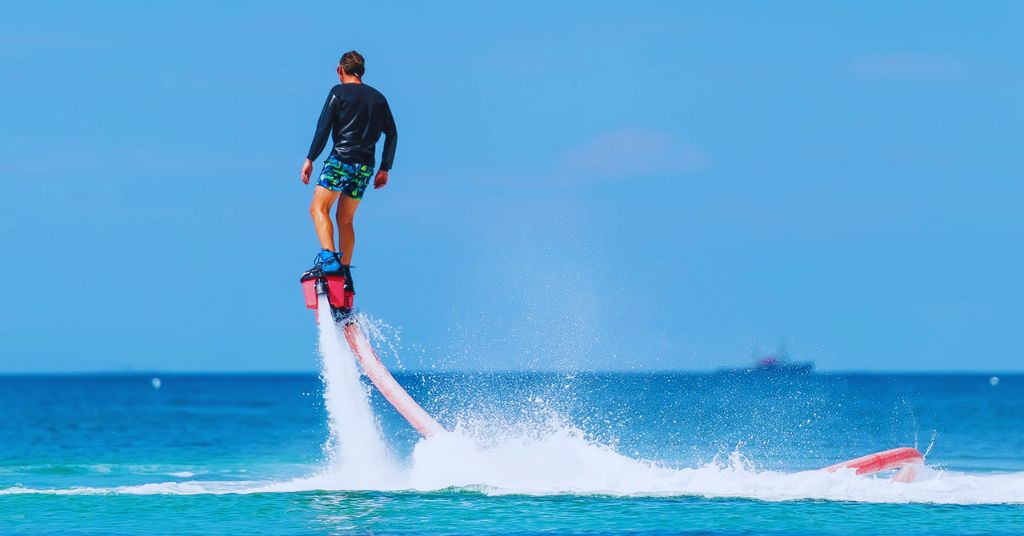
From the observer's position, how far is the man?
1404 cm

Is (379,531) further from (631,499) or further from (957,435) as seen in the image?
(957,435)

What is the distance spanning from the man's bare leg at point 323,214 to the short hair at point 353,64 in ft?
3.84

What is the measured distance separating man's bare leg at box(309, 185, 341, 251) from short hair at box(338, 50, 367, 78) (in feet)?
3.84

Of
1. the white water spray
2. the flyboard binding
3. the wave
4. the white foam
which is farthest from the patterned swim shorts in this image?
the wave

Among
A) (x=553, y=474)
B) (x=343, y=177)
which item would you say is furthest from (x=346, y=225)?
(x=553, y=474)

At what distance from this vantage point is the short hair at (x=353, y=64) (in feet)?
46.6

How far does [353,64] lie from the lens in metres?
14.2

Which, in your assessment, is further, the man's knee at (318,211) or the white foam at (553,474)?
the white foam at (553,474)

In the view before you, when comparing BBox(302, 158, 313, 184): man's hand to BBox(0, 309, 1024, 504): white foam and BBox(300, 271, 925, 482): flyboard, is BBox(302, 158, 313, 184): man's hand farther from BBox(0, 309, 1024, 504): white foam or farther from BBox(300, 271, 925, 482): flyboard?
BBox(0, 309, 1024, 504): white foam

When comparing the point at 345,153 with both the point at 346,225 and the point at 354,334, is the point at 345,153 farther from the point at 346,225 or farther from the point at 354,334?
the point at 354,334

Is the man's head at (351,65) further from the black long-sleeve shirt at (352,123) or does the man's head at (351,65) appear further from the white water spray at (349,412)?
the white water spray at (349,412)

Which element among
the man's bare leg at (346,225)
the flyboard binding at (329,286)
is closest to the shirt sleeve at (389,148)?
the man's bare leg at (346,225)

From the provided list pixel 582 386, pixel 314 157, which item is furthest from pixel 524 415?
pixel 582 386

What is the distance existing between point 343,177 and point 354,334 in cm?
163
